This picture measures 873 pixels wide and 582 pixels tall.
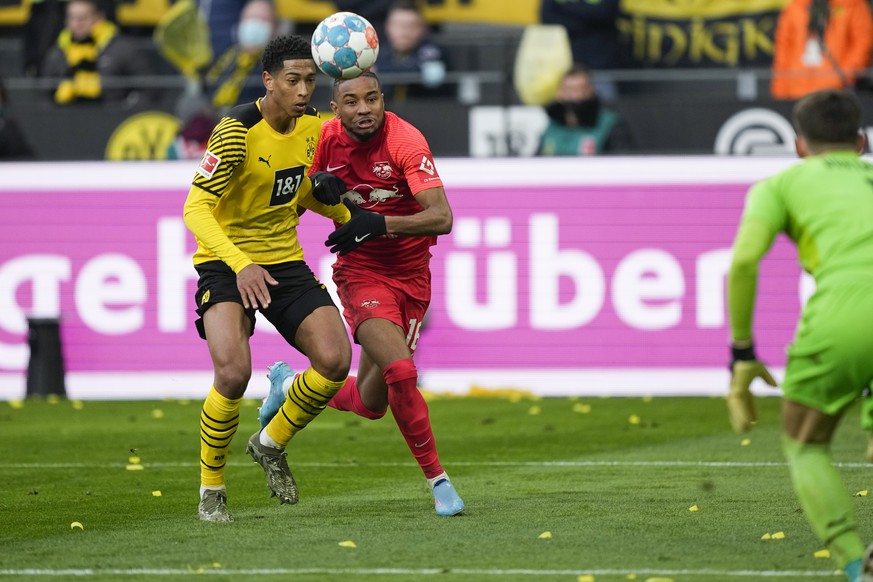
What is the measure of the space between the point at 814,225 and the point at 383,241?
10.5 feet

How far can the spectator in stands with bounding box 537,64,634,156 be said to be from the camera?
14.5 metres

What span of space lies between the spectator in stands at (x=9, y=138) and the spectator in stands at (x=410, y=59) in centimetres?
344

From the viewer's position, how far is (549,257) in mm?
14164

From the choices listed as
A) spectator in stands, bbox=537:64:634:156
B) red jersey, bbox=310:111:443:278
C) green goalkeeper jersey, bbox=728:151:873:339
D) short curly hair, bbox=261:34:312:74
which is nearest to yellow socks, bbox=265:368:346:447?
red jersey, bbox=310:111:443:278

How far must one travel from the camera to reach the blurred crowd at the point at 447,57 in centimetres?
1468

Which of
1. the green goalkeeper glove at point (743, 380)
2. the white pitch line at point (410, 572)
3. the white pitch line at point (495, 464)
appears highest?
the green goalkeeper glove at point (743, 380)

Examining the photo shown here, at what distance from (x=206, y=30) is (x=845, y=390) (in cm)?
1145

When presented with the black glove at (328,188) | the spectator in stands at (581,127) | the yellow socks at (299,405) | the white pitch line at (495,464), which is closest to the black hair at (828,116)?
the black glove at (328,188)

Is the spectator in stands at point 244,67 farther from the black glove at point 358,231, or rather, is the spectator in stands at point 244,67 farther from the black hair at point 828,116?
the black hair at point 828,116

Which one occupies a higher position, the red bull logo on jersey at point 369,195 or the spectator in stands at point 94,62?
the red bull logo on jersey at point 369,195

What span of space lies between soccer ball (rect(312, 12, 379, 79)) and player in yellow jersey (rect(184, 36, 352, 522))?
27cm

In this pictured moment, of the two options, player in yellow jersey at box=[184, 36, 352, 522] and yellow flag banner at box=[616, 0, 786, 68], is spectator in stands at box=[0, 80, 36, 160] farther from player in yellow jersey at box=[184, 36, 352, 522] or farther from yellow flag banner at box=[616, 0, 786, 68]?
player in yellow jersey at box=[184, 36, 352, 522]

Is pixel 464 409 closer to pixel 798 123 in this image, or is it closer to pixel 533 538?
pixel 533 538

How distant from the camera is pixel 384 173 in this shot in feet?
27.1
